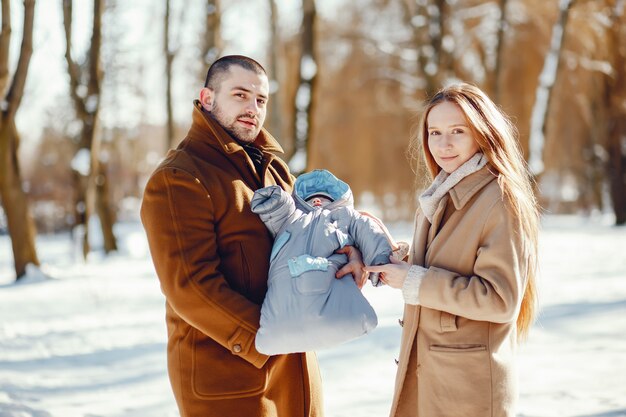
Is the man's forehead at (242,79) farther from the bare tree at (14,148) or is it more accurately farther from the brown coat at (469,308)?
the bare tree at (14,148)

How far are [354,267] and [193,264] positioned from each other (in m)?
0.57

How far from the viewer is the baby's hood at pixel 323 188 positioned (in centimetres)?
244

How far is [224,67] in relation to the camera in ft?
7.89

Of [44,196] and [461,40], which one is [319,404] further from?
[44,196]

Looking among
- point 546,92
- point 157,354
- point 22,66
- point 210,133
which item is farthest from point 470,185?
point 546,92

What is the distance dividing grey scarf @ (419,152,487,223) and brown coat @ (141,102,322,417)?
0.62m

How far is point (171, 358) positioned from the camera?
233cm

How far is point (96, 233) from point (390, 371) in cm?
1891

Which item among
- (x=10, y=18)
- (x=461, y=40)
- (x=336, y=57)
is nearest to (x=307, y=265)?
(x=10, y=18)

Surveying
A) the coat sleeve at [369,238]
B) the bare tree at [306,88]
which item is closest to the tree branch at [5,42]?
the bare tree at [306,88]

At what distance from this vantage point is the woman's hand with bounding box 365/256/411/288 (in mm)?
2178

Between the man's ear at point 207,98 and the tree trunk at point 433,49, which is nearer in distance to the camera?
the man's ear at point 207,98

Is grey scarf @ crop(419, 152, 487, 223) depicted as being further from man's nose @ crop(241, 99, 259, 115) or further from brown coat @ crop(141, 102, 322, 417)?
man's nose @ crop(241, 99, 259, 115)

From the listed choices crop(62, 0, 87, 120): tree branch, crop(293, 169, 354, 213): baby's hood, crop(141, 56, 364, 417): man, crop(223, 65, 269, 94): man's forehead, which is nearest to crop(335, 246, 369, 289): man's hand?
crop(141, 56, 364, 417): man
